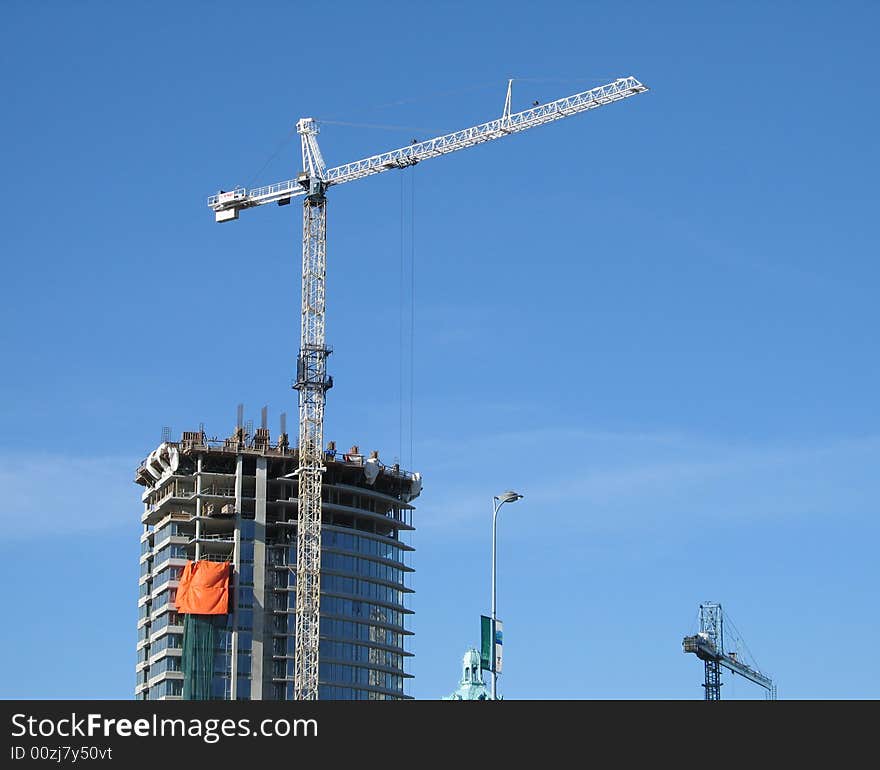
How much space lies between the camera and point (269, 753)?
236 ft

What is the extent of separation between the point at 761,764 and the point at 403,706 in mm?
15488

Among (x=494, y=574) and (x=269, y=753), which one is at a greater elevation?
(x=494, y=574)

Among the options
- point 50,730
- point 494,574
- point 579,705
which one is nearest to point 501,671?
point 494,574

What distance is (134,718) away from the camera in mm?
71312

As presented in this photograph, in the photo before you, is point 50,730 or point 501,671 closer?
point 50,730

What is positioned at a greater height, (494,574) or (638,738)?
(494,574)

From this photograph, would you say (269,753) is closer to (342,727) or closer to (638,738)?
(342,727)

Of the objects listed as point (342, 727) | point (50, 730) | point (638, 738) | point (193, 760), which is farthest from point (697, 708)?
point (50, 730)

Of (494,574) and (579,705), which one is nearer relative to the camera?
(579,705)

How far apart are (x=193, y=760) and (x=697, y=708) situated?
852 inches

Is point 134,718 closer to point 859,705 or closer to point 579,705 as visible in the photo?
point 579,705

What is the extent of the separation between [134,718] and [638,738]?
21.4 metres

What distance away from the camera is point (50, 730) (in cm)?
7131

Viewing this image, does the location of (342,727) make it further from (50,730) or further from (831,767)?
(831,767)
